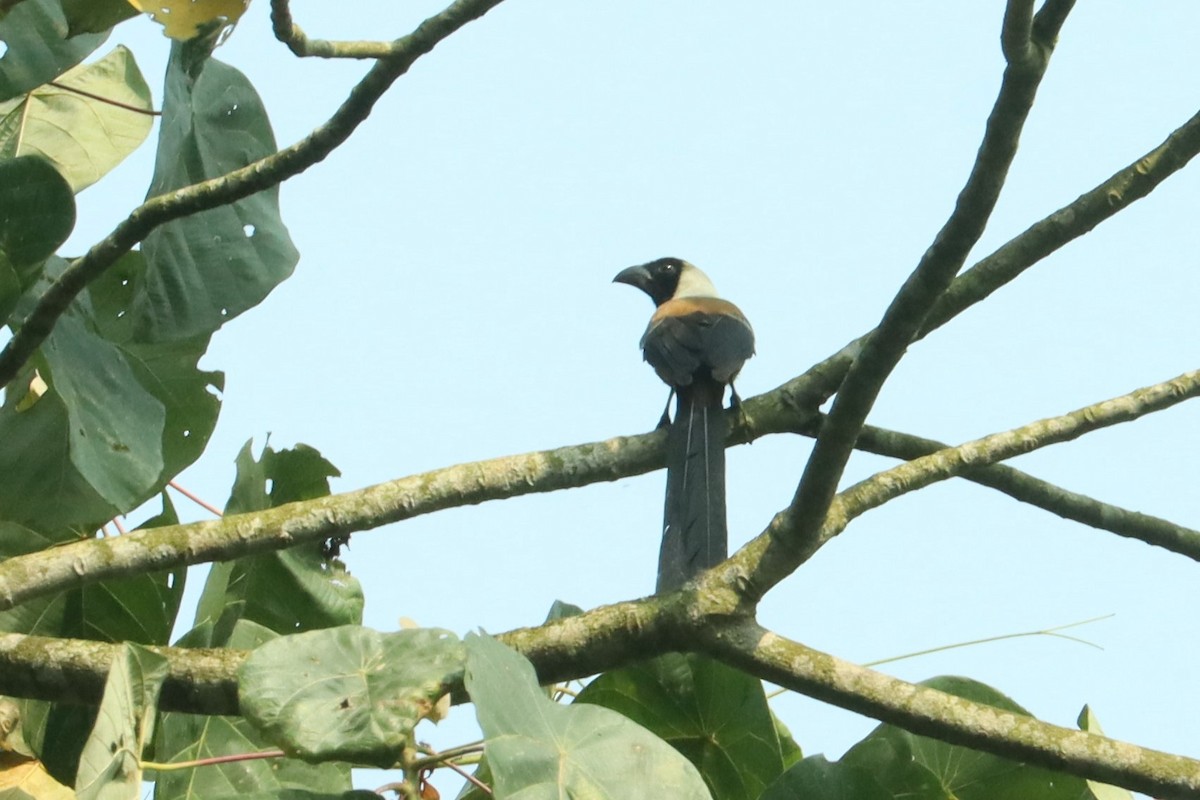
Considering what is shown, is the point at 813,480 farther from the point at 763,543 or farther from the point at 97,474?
the point at 97,474

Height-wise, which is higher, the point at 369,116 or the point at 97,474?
the point at 369,116

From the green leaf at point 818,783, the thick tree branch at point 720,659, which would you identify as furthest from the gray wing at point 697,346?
the green leaf at point 818,783

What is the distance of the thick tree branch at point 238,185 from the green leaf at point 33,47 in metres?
0.46

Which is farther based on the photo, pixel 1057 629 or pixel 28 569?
pixel 1057 629

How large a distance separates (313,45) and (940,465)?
1.44 m

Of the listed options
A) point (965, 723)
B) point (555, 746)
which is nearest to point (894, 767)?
point (965, 723)

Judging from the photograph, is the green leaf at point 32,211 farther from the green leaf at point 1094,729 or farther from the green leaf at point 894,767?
the green leaf at point 1094,729

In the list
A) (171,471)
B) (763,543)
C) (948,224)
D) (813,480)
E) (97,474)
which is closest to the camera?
(948,224)

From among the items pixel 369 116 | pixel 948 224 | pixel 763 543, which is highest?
pixel 369 116

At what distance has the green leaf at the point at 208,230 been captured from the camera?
2.81 m

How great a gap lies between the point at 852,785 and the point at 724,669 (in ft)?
1.21

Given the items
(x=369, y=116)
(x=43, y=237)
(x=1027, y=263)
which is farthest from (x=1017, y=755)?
(x=43, y=237)

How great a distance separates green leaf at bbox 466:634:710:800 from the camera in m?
1.56

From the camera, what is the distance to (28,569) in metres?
2.17
